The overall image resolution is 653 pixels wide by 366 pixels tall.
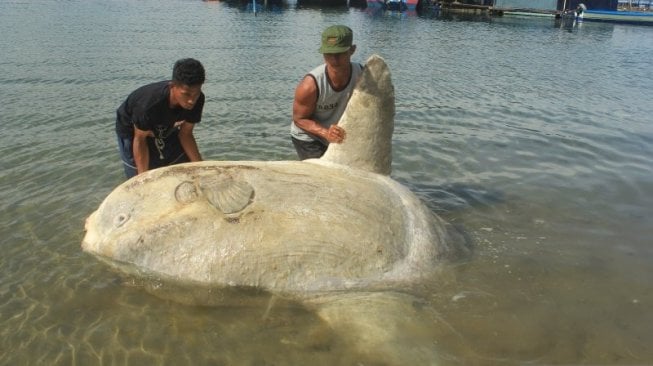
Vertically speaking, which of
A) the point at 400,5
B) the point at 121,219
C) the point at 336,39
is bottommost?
the point at 121,219

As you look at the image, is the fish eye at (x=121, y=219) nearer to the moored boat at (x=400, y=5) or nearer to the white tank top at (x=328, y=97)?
the white tank top at (x=328, y=97)

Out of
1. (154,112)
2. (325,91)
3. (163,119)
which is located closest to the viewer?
(154,112)

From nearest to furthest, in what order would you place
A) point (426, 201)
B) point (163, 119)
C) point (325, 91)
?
point (163, 119) < point (325, 91) < point (426, 201)

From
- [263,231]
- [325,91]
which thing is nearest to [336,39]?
[325,91]

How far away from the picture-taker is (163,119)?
5328 mm

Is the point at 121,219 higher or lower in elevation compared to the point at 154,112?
lower

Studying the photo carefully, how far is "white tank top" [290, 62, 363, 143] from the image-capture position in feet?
18.8

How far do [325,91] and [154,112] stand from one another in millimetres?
1810

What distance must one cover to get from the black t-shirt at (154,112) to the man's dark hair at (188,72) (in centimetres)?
56

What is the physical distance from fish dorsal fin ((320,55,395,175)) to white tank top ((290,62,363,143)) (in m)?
0.80

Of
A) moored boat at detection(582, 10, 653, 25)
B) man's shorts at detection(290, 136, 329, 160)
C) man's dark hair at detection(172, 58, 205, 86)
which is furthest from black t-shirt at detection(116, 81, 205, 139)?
moored boat at detection(582, 10, 653, 25)

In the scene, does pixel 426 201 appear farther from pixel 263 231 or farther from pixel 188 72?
pixel 188 72

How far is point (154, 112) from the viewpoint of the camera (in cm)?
516

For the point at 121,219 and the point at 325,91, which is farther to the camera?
the point at 325,91
